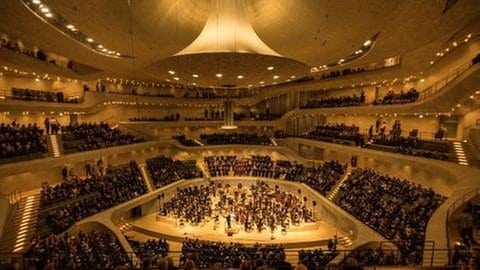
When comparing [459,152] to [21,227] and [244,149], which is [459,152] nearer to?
[244,149]

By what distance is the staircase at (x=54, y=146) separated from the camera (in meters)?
18.9

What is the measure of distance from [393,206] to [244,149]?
60.1 feet

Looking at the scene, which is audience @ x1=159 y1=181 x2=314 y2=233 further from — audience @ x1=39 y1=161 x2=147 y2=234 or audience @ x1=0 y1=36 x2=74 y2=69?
audience @ x1=0 y1=36 x2=74 y2=69

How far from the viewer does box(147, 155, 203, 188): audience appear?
25.3 metres

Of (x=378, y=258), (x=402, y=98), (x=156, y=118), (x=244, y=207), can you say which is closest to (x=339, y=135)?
(x=402, y=98)

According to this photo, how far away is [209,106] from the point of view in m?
42.6

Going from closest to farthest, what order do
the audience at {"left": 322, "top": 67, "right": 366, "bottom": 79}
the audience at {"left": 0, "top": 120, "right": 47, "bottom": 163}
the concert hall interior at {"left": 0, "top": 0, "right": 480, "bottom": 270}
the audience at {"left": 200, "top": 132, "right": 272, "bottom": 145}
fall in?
the concert hall interior at {"left": 0, "top": 0, "right": 480, "bottom": 270}, the audience at {"left": 0, "top": 120, "right": 47, "bottom": 163}, the audience at {"left": 322, "top": 67, "right": 366, "bottom": 79}, the audience at {"left": 200, "top": 132, "right": 272, "bottom": 145}

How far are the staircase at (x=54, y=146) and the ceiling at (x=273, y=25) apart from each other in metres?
5.57

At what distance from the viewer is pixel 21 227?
14469 millimetres

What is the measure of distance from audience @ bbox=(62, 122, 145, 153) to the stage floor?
6.16m

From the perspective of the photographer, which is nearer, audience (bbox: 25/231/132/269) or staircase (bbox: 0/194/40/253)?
audience (bbox: 25/231/132/269)

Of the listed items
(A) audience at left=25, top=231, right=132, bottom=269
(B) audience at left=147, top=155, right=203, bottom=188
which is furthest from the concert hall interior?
(B) audience at left=147, top=155, right=203, bottom=188

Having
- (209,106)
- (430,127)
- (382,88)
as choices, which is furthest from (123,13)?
(209,106)

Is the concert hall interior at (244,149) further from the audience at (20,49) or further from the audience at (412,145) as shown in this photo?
the audience at (20,49)
